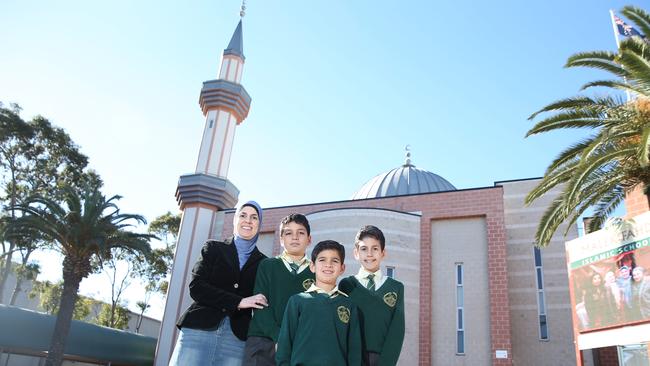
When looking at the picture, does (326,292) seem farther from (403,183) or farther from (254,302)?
(403,183)

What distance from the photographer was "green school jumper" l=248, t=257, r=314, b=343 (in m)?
3.85

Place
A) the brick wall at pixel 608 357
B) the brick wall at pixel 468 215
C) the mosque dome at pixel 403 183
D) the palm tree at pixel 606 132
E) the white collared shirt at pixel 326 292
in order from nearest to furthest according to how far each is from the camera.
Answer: the white collared shirt at pixel 326 292 < the palm tree at pixel 606 132 < the brick wall at pixel 468 215 < the brick wall at pixel 608 357 < the mosque dome at pixel 403 183

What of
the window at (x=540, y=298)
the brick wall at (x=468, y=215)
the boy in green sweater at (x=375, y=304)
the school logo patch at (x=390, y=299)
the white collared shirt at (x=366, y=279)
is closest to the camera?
the boy in green sweater at (x=375, y=304)

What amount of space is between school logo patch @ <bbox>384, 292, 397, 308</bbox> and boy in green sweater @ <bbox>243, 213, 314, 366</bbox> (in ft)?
2.14

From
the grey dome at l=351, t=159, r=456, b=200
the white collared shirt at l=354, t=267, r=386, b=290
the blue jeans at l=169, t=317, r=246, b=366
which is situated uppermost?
the grey dome at l=351, t=159, r=456, b=200

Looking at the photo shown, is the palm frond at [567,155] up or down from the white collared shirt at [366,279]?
up

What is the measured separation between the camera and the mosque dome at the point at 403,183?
1021 inches

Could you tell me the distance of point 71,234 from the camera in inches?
746

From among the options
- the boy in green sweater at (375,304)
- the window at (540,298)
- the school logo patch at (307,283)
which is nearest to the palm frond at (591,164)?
the boy in green sweater at (375,304)

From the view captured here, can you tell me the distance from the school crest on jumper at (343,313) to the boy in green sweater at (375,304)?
208mm

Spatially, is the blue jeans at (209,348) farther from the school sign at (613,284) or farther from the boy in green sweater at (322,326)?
the school sign at (613,284)

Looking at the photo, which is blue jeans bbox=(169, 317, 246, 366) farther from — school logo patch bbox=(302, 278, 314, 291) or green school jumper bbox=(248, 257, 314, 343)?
school logo patch bbox=(302, 278, 314, 291)

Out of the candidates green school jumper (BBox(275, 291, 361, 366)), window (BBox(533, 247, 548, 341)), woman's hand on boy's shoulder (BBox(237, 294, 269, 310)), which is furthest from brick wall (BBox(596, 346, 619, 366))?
woman's hand on boy's shoulder (BBox(237, 294, 269, 310))

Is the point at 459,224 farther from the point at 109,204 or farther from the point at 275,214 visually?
the point at 109,204
